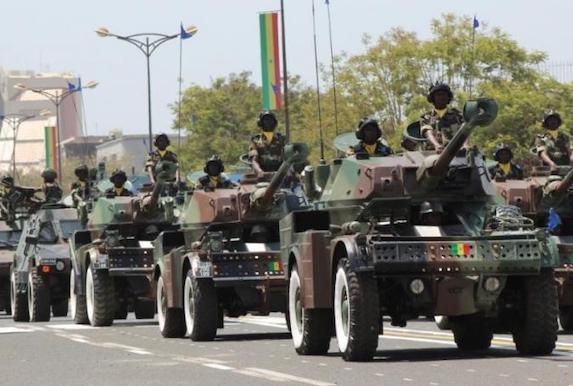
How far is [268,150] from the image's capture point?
92.7 feet

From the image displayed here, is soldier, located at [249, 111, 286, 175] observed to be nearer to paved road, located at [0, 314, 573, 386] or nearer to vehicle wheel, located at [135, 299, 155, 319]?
paved road, located at [0, 314, 573, 386]

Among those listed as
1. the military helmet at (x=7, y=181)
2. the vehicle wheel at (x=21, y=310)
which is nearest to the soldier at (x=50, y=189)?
the military helmet at (x=7, y=181)

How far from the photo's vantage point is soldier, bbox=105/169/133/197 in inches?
1438

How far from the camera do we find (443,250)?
66.6ft

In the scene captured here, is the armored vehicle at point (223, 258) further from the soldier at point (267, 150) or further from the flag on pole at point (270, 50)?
the flag on pole at point (270, 50)

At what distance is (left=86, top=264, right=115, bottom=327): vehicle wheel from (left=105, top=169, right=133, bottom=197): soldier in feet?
8.43

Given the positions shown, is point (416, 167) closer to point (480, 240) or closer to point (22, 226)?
point (480, 240)

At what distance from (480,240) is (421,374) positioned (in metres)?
2.43

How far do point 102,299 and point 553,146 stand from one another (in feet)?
27.9

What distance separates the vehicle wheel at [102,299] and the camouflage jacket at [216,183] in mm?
4356

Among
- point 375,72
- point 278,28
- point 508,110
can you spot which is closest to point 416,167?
point 278,28

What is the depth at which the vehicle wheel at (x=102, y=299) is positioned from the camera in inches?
1331

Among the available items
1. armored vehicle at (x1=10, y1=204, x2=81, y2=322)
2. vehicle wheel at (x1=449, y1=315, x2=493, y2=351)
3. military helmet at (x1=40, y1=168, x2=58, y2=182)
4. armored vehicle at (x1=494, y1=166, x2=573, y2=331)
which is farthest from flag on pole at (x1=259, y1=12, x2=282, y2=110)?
vehicle wheel at (x1=449, y1=315, x2=493, y2=351)

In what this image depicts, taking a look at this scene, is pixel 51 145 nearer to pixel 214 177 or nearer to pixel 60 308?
pixel 60 308
